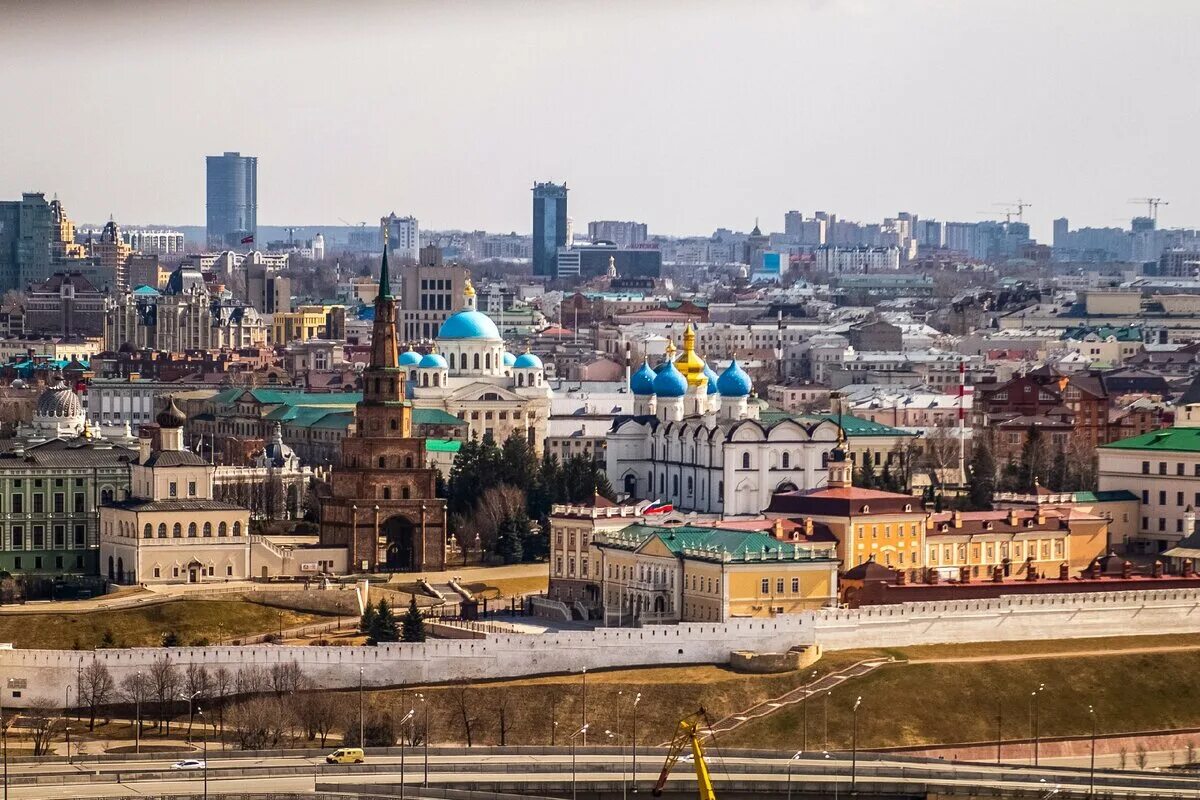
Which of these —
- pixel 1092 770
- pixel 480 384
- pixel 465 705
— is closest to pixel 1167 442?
pixel 480 384

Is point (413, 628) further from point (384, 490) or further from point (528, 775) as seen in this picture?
point (528, 775)

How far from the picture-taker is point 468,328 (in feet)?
311

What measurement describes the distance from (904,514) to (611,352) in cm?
6740

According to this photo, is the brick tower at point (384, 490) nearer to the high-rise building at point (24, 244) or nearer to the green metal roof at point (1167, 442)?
the green metal roof at point (1167, 442)

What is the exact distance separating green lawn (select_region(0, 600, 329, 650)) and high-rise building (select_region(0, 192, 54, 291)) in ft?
401

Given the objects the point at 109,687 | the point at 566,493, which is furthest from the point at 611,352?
the point at 109,687

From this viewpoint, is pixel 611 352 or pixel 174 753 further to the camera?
pixel 611 352

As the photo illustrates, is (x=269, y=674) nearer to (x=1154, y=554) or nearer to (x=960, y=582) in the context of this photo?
(x=960, y=582)

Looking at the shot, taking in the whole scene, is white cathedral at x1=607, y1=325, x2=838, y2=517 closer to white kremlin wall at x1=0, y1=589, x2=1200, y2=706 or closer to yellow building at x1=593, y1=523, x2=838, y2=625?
yellow building at x1=593, y1=523, x2=838, y2=625

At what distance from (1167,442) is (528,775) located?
29769 mm

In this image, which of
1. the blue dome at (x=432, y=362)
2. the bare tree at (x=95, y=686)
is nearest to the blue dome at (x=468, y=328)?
the blue dome at (x=432, y=362)

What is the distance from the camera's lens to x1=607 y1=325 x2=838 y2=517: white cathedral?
7856 centimetres

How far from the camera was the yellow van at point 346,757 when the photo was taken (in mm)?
56188

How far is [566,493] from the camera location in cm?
7975
